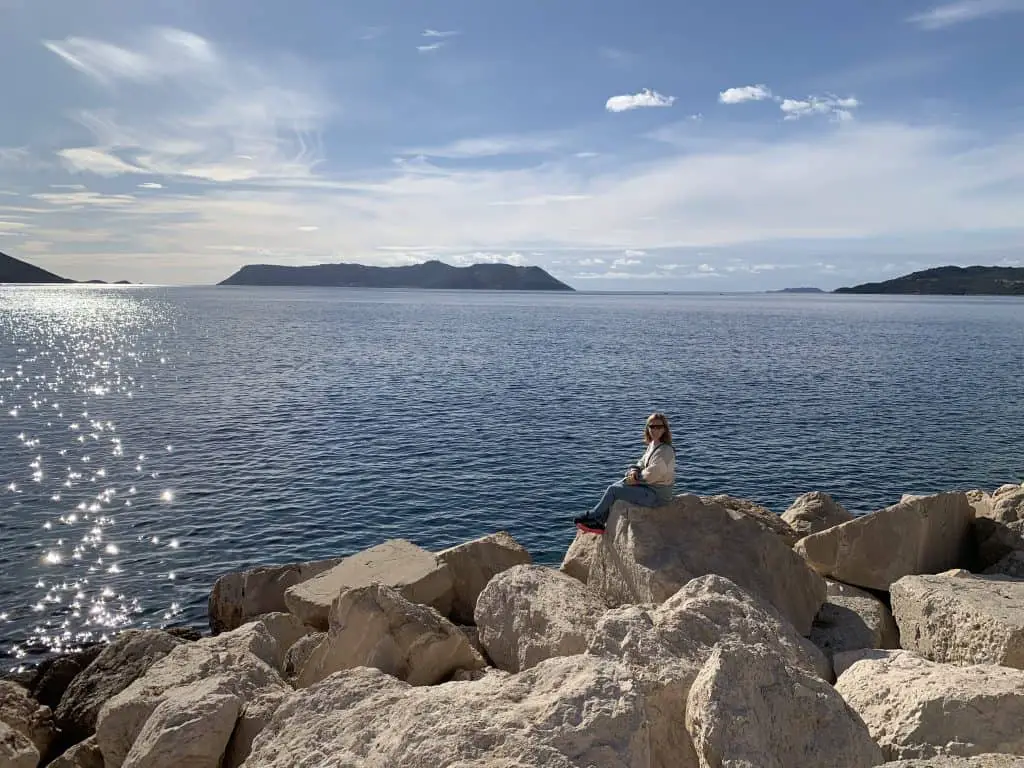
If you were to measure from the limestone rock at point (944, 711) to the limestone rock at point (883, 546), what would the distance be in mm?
5565

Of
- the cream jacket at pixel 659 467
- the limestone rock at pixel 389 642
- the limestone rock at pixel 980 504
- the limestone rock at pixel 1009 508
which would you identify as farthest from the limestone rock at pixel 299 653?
the limestone rock at pixel 980 504

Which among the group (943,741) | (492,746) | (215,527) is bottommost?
(215,527)

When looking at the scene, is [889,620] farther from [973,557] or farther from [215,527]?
[215,527]

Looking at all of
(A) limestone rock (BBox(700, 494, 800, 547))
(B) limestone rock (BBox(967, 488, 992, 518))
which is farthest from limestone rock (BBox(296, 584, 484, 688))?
(B) limestone rock (BBox(967, 488, 992, 518))

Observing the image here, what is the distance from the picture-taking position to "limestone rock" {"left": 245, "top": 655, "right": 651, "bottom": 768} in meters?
6.40

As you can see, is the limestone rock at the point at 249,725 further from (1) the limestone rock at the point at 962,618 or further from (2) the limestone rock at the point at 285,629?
(1) the limestone rock at the point at 962,618

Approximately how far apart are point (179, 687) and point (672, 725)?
634 centimetres

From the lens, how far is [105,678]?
40.5 feet

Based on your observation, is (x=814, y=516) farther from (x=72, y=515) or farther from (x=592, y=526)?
(x=72, y=515)

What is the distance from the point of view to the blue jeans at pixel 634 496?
1311cm

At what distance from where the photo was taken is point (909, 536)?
46.9ft

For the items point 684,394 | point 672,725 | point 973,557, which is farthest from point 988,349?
point 672,725

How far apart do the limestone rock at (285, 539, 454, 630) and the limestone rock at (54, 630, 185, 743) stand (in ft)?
7.57

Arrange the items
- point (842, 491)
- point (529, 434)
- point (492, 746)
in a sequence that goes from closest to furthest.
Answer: point (492, 746), point (842, 491), point (529, 434)
